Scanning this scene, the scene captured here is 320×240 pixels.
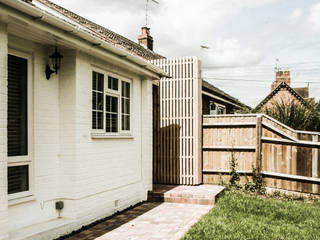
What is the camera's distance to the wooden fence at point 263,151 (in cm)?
895

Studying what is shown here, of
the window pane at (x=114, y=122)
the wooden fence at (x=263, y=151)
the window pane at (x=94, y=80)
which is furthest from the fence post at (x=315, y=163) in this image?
the window pane at (x=94, y=80)

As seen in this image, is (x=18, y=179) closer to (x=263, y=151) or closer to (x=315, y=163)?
(x=263, y=151)

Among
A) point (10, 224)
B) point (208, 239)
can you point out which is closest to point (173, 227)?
point (208, 239)

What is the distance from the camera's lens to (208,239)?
18.2ft

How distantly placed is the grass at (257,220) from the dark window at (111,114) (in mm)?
2797

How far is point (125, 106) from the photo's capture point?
808cm

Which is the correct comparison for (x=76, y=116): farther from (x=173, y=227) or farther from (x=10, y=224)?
(x=173, y=227)

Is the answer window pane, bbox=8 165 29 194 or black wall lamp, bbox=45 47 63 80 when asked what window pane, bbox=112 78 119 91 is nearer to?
black wall lamp, bbox=45 47 63 80

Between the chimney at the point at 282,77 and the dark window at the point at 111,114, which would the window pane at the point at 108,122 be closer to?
the dark window at the point at 111,114

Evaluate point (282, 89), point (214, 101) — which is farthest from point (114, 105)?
point (282, 89)

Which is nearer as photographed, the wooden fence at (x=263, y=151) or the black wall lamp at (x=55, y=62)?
the black wall lamp at (x=55, y=62)

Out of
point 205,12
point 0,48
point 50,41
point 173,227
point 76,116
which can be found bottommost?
point 173,227

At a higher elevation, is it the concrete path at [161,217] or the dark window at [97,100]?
the dark window at [97,100]

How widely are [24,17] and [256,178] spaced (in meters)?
7.82
